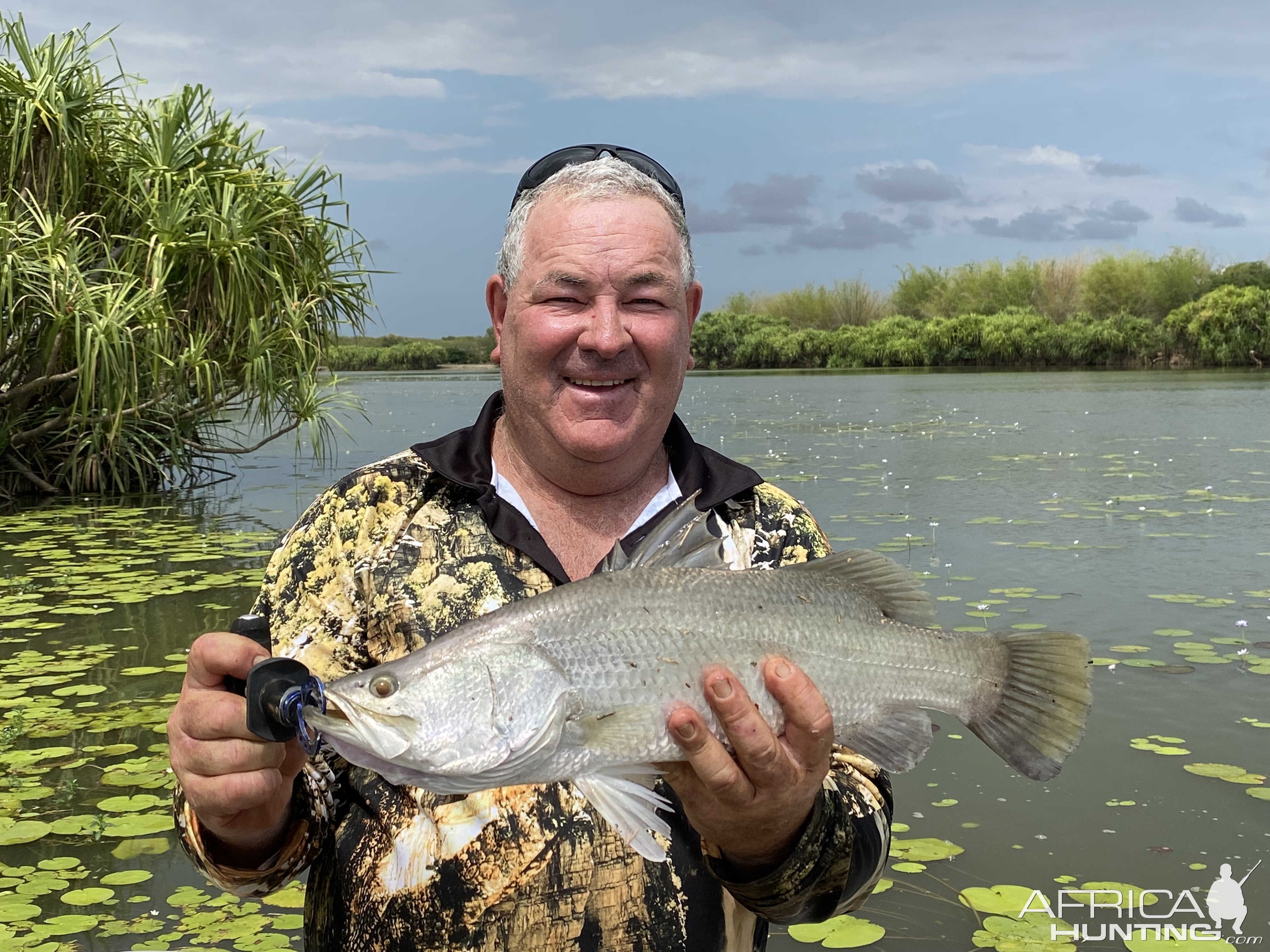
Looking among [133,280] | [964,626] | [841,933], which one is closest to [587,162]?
[841,933]

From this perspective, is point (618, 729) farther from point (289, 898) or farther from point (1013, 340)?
point (1013, 340)

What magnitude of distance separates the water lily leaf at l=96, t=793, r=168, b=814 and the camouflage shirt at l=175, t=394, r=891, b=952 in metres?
2.33

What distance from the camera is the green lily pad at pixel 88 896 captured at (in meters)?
3.60

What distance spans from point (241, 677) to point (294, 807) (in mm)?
472

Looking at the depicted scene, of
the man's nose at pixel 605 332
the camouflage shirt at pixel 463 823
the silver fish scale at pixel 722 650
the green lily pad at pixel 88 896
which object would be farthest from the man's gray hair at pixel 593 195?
the green lily pad at pixel 88 896

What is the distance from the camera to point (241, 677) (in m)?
1.88

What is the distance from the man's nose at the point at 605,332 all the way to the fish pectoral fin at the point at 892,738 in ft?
3.37

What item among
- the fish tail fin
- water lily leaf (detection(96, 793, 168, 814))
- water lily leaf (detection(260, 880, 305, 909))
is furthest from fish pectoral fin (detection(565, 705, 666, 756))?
water lily leaf (detection(96, 793, 168, 814))

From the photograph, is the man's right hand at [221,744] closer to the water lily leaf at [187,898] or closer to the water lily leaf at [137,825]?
the water lily leaf at [187,898]

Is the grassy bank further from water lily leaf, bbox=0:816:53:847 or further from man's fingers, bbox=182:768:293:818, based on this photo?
man's fingers, bbox=182:768:293:818

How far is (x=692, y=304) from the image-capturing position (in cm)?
281

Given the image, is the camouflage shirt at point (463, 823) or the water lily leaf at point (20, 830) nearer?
the camouflage shirt at point (463, 823)

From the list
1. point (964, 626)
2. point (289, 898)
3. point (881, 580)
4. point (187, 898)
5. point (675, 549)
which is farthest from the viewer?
point (964, 626)

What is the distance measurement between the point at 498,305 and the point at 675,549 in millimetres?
1032
